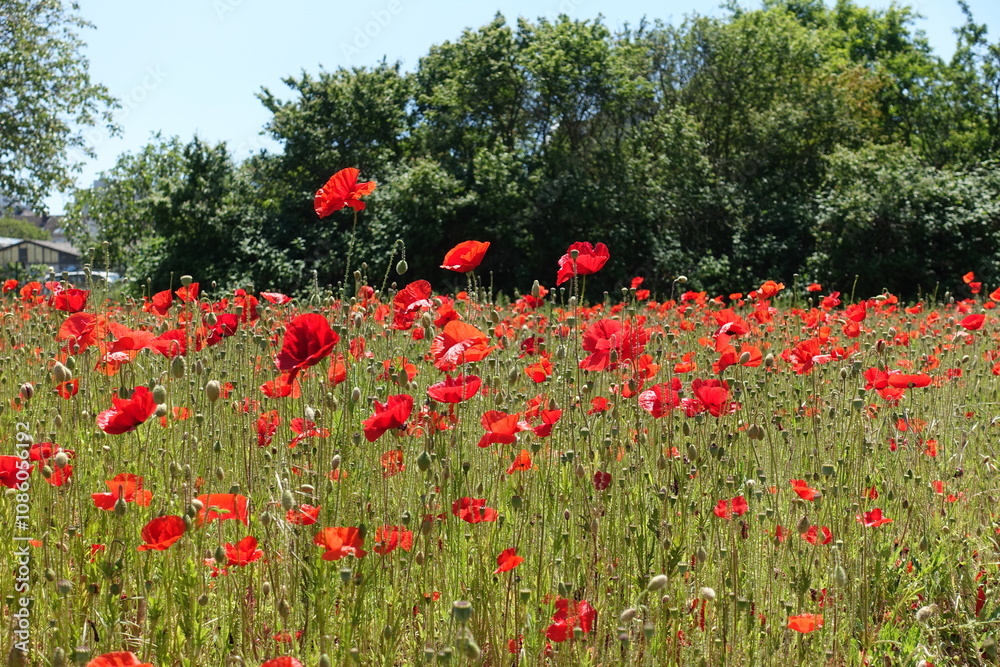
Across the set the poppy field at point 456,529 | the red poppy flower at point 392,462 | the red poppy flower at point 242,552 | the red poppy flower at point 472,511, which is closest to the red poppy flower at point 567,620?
the poppy field at point 456,529

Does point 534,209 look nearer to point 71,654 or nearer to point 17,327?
point 17,327

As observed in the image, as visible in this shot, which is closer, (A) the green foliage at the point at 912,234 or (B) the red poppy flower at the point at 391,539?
(B) the red poppy flower at the point at 391,539

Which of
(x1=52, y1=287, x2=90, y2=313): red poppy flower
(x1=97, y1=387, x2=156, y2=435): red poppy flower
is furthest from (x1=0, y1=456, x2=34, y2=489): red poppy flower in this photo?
(x1=52, y1=287, x2=90, y2=313): red poppy flower

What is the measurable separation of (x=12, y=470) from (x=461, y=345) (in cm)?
95

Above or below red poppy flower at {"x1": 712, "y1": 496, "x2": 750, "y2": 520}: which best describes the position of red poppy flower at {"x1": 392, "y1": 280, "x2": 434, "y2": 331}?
above

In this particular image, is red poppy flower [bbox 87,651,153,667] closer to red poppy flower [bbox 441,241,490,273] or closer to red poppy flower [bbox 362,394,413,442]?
red poppy flower [bbox 362,394,413,442]

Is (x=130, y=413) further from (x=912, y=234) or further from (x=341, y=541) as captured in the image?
(x=912, y=234)

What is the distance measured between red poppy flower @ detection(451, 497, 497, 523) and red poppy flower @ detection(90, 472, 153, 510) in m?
0.68

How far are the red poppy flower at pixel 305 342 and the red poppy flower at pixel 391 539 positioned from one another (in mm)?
375

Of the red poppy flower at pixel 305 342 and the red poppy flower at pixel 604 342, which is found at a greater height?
the red poppy flower at pixel 305 342

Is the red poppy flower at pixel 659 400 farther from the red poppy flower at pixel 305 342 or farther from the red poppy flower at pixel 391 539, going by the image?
the red poppy flower at pixel 305 342

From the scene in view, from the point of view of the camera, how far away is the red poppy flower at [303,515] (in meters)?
1.75

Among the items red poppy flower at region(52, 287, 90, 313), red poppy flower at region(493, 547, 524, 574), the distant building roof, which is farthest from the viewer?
the distant building roof

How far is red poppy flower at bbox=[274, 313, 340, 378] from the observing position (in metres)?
1.62
